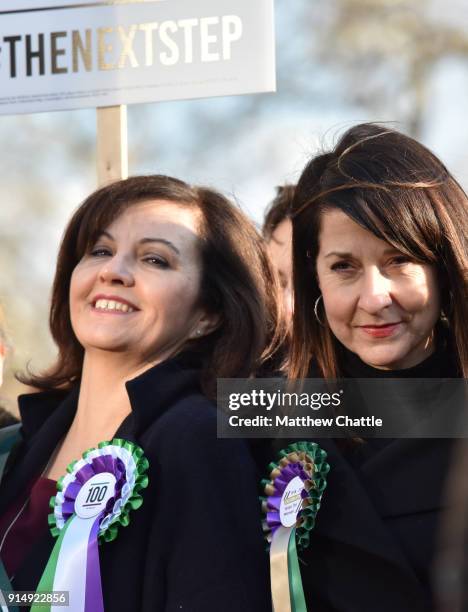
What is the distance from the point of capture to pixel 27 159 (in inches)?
388

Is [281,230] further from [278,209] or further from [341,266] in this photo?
[341,266]

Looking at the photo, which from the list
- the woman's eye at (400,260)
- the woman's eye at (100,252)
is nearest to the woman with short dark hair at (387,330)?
the woman's eye at (400,260)

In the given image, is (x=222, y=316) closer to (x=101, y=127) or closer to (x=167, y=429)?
(x=167, y=429)

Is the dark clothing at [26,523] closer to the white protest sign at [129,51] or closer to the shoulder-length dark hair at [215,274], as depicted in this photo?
the shoulder-length dark hair at [215,274]

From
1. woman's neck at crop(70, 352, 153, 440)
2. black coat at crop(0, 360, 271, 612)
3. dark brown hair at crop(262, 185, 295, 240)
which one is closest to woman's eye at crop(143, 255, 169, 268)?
woman's neck at crop(70, 352, 153, 440)

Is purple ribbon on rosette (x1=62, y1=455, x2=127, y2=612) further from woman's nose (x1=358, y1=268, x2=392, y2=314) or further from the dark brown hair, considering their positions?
the dark brown hair

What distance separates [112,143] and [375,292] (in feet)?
3.55

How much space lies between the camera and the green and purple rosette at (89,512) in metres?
2.36

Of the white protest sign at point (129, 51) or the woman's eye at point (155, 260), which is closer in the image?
the woman's eye at point (155, 260)

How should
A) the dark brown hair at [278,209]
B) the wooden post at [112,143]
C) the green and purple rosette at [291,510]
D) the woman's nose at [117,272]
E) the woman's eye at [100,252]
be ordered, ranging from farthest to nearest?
1. the dark brown hair at [278,209]
2. the wooden post at [112,143]
3. the woman's eye at [100,252]
4. the woman's nose at [117,272]
5. the green and purple rosette at [291,510]

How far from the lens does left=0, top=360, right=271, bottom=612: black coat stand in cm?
232

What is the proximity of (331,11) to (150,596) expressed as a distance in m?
7.84

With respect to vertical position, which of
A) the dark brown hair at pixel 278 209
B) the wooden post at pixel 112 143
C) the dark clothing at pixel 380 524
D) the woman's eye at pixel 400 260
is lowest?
the dark clothing at pixel 380 524

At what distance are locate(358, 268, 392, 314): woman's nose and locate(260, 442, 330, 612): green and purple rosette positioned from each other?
1.11 ft
